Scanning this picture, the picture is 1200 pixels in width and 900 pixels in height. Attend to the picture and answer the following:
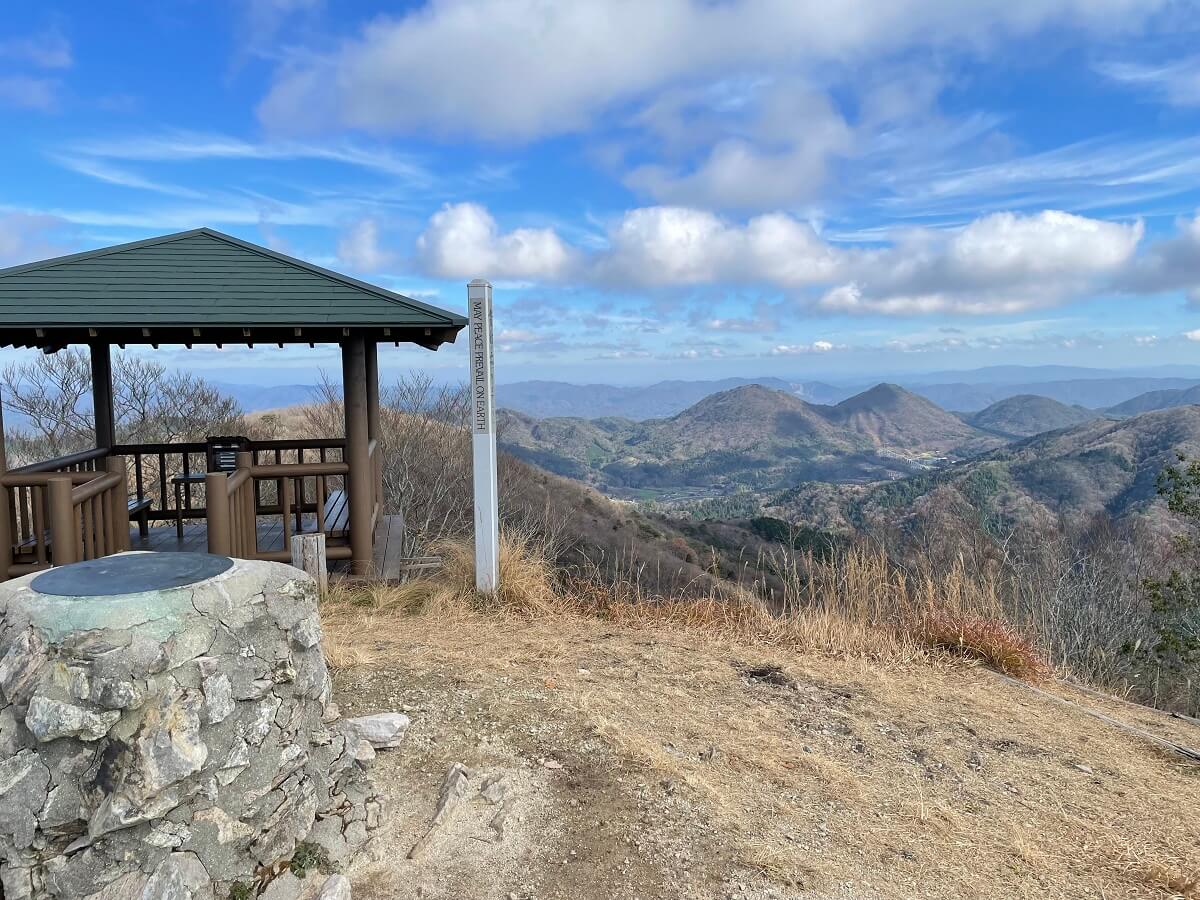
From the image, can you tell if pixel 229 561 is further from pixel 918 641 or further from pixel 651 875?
pixel 918 641

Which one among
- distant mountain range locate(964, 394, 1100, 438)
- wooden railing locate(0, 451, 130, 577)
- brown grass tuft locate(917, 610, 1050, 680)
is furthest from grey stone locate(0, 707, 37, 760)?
distant mountain range locate(964, 394, 1100, 438)

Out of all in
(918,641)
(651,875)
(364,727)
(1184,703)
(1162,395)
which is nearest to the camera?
(651,875)

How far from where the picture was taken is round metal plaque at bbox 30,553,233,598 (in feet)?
8.43

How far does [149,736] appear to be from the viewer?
2375 mm

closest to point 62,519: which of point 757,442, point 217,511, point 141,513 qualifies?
point 217,511

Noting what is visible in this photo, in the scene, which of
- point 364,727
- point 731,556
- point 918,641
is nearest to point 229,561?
point 364,727

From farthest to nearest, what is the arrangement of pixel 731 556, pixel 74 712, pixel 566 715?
pixel 731 556
pixel 566 715
pixel 74 712

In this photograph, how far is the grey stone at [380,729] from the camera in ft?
12.0

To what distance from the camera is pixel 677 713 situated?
438cm

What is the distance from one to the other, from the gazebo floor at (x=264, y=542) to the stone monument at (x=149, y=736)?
389 centimetres

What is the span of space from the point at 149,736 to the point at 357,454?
13.5 ft

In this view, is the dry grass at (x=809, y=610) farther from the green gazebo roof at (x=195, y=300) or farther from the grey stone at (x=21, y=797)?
the grey stone at (x=21, y=797)

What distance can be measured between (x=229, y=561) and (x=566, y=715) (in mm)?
2014

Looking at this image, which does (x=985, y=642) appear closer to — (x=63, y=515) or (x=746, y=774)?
(x=746, y=774)
